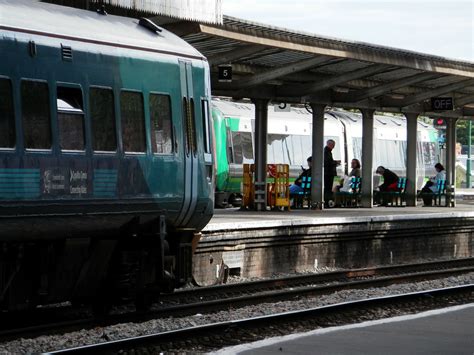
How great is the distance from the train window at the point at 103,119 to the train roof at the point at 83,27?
21.1 inches

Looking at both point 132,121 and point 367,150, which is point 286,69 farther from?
point 132,121

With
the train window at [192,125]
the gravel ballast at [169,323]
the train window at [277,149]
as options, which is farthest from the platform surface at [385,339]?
the train window at [277,149]

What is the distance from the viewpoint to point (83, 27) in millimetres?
12391

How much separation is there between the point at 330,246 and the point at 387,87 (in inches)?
225

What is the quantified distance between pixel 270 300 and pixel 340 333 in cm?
439

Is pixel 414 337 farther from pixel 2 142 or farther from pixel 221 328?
pixel 2 142

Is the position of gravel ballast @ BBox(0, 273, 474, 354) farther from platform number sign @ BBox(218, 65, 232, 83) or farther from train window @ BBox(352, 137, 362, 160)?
train window @ BBox(352, 137, 362, 160)

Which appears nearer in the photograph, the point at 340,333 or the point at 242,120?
the point at 340,333

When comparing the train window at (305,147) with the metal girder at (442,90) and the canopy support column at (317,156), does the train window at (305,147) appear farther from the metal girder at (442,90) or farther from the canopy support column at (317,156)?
the canopy support column at (317,156)

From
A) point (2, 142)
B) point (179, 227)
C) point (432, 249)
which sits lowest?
point (432, 249)

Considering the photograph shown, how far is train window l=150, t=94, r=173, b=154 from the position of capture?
43.1 feet

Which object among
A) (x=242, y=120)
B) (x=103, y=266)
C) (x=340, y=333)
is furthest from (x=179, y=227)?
(x=242, y=120)

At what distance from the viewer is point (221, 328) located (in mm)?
11609

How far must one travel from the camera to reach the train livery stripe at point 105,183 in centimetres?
1225
